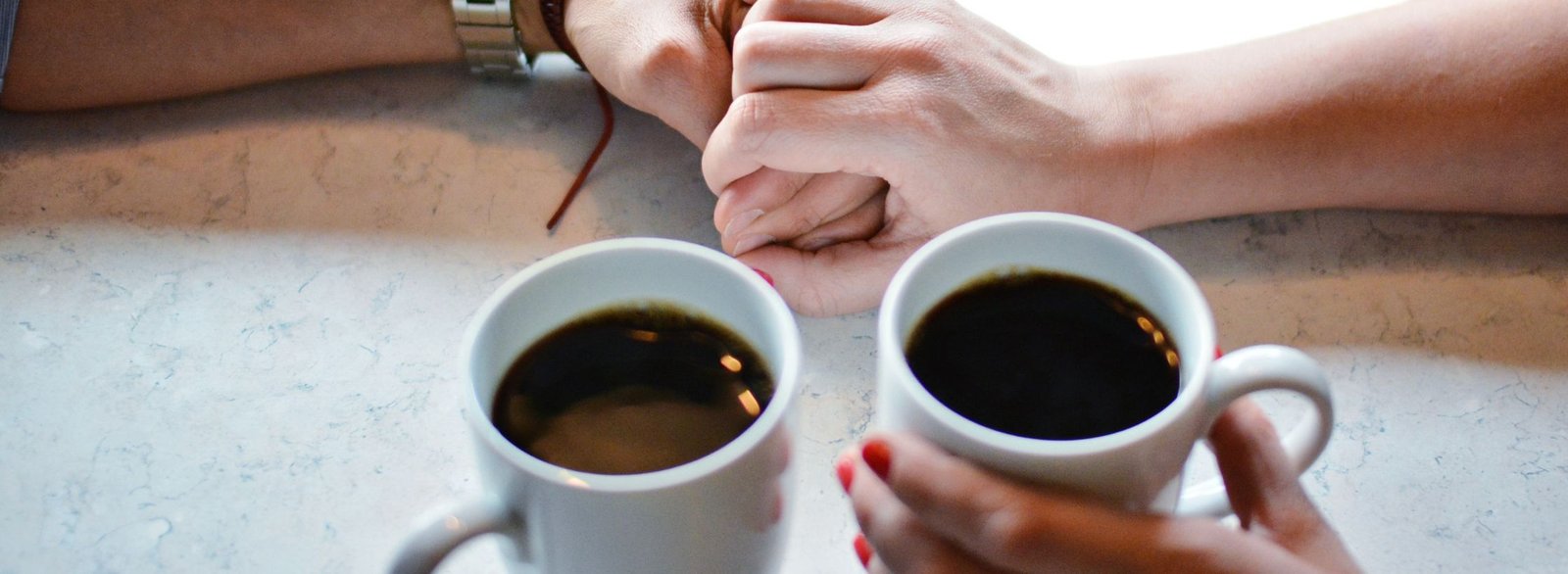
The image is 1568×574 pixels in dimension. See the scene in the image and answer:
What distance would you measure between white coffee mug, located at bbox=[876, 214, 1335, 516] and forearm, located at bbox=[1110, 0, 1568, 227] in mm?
256

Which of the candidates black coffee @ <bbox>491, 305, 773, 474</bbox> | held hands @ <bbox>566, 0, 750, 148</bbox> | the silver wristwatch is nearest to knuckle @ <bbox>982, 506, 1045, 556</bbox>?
black coffee @ <bbox>491, 305, 773, 474</bbox>

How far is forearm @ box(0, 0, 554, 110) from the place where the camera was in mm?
812

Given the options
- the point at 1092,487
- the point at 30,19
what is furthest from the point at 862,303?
the point at 30,19

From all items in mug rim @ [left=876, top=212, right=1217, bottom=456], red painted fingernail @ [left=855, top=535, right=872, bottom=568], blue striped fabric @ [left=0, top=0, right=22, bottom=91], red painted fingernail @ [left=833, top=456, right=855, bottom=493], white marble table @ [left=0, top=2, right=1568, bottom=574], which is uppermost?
mug rim @ [left=876, top=212, right=1217, bottom=456]

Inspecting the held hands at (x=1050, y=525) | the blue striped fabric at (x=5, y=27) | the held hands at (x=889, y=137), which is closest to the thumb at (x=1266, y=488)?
the held hands at (x=1050, y=525)

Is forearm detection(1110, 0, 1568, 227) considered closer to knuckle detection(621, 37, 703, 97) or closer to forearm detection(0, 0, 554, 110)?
knuckle detection(621, 37, 703, 97)

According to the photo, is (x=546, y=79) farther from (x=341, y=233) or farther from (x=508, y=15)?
(x=341, y=233)

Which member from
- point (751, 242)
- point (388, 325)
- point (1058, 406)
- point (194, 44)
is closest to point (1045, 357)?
point (1058, 406)

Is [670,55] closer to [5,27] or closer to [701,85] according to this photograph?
[701,85]

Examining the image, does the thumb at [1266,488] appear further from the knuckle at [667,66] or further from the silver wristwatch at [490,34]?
the silver wristwatch at [490,34]

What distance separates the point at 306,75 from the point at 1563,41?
34.3 inches

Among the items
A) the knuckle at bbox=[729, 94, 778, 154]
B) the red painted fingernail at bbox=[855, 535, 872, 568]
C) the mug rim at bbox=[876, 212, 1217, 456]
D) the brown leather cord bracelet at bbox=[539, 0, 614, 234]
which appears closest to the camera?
the mug rim at bbox=[876, 212, 1217, 456]

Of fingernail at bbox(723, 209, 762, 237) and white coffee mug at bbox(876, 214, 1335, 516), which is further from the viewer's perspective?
fingernail at bbox(723, 209, 762, 237)

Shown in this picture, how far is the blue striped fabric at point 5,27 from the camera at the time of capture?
0.81 meters
